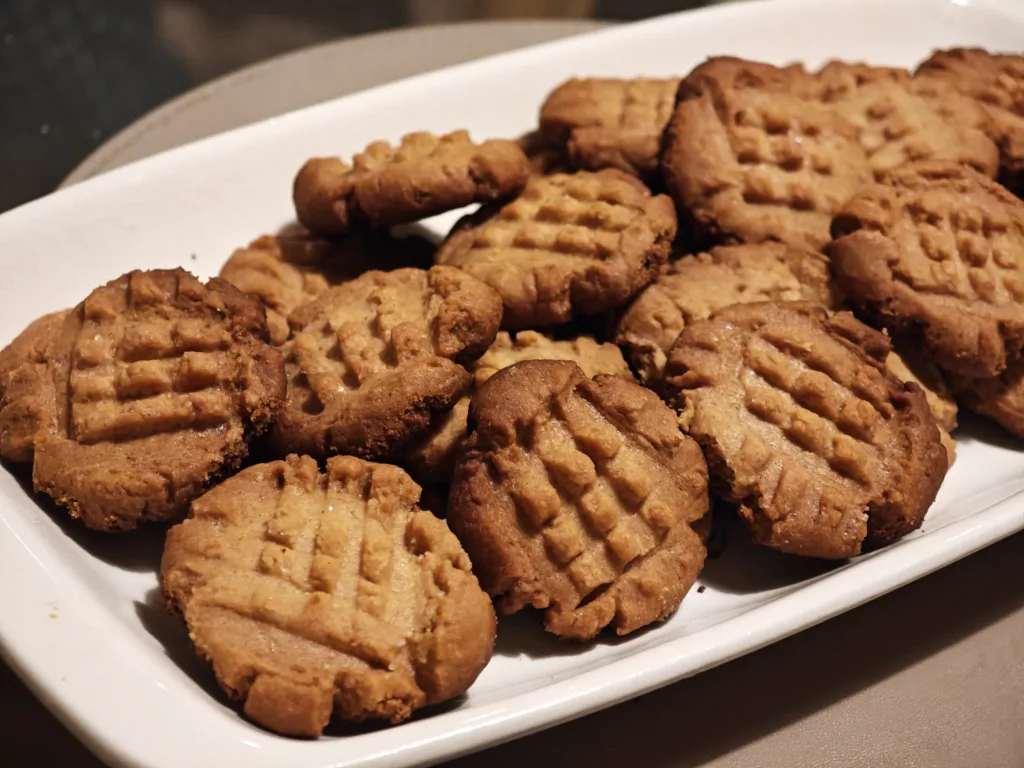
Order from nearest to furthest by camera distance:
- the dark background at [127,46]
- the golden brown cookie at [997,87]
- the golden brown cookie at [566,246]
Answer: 1. the golden brown cookie at [566,246]
2. the golden brown cookie at [997,87]
3. the dark background at [127,46]

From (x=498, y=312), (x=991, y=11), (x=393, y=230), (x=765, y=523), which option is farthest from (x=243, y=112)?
(x=991, y=11)

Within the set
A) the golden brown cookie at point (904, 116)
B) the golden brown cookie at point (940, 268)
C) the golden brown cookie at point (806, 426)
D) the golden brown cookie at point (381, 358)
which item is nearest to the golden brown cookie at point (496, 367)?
the golden brown cookie at point (381, 358)

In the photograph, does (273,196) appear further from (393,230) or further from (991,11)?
(991,11)

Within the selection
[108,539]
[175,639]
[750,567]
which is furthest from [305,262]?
[750,567]

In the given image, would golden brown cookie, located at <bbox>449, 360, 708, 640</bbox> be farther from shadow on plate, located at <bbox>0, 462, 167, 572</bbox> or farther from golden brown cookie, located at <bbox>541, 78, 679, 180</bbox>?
golden brown cookie, located at <bbox>541, 78, 679, 180</bbox>

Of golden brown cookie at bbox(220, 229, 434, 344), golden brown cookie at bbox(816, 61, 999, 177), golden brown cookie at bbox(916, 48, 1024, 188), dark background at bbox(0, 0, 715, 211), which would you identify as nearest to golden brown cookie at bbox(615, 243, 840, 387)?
golden brown cookie at bbox(816, 61, 999, 177)

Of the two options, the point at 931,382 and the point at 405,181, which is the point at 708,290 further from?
the point at 405,181

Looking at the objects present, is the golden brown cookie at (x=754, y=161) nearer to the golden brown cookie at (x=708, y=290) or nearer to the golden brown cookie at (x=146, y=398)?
the golden brown cookie at (x=708, y=290)
